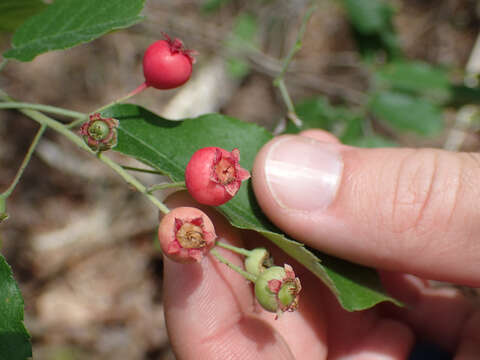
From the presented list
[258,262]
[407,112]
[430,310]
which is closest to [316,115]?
[407,112]

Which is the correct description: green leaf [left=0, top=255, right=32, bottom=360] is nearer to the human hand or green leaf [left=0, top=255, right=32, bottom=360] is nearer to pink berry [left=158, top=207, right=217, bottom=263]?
pink berry [left=158, top=207, right=217, bottom=263]

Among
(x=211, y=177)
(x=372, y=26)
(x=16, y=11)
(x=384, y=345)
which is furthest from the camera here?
(x=372, y=26)

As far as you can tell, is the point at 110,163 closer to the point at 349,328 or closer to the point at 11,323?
the point at 11,323

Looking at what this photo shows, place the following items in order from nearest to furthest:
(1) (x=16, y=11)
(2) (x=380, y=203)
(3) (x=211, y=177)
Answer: (3) (x=211, y=177), (2) (x=380, y=203), (1) (x=16, y=11)

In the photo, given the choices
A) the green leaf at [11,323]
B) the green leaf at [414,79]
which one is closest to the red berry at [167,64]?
the green leaf at [11,323]

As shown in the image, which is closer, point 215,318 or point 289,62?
point 215,318

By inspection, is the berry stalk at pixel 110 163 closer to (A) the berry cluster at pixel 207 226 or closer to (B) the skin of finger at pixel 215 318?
(A) the berry cluster at pixel 207 226

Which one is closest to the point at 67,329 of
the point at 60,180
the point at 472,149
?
the point at 60,180
